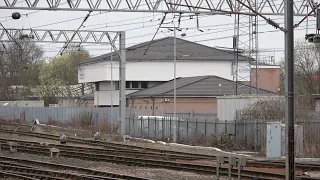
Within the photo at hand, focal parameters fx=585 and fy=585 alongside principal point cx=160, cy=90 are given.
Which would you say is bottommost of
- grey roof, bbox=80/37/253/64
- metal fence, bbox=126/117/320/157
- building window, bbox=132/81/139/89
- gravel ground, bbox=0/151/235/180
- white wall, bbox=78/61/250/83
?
gravel ground, bbox=0/151/235/180

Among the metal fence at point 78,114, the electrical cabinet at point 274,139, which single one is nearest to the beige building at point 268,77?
the metal fence at point 78,114

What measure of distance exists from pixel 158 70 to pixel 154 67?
70 cm

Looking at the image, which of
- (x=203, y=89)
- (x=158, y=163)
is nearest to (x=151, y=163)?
(x=158, y=163)

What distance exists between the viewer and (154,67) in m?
77.4

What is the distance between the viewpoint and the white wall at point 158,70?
7706 centimetres

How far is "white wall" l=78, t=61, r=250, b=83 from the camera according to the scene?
77.1m

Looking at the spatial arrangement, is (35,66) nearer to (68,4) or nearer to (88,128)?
(88,128)

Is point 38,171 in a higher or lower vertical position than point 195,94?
lower

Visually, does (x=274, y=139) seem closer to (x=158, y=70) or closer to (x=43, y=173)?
(x=43, y=173)

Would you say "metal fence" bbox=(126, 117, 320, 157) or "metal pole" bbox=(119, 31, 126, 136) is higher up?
"metal pole" bbox=(119, 31, 126, 136)

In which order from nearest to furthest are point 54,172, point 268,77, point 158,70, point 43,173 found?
point 54,172, point 43,173, point 158,70, point 268,77

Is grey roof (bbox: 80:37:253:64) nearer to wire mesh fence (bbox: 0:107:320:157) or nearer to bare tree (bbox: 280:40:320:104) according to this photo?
bare tree (bbox: 280:40:320:104)

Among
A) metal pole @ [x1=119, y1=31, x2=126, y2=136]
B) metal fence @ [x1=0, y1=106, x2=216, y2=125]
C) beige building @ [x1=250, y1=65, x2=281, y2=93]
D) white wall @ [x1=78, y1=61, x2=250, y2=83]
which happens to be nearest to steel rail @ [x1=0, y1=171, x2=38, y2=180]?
metal pole @ [x1=119, y1=31, x2=126, y2=136]

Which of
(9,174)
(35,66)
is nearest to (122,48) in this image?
(9,174)
